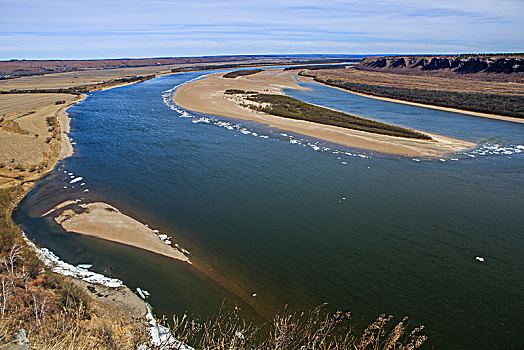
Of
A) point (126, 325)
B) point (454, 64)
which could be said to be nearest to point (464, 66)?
point (454, 64)

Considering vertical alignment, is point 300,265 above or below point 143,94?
below

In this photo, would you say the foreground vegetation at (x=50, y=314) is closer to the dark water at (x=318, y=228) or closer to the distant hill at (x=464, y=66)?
the dark water at (x=318, y=228)

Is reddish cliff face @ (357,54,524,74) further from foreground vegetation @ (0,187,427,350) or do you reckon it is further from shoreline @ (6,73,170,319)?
shoreline @ (6,73,170,319)

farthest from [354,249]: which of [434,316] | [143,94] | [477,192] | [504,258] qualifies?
[143,94]

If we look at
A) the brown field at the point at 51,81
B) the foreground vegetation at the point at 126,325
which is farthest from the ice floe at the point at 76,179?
the brown field at the point at 51,81

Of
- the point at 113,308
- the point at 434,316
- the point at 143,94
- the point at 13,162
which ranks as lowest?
the point at 434,316

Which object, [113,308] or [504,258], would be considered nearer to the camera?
[113,308]

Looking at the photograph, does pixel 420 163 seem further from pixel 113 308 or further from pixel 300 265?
pixel 113 308
